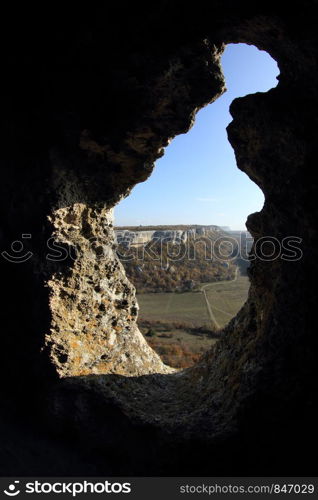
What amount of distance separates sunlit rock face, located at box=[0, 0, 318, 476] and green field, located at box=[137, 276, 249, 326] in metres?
18.3

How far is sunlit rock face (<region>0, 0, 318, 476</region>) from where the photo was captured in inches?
161

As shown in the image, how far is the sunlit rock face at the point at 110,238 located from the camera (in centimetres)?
410

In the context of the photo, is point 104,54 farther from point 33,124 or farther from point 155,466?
point 155,466

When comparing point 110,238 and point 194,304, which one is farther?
point 194,304

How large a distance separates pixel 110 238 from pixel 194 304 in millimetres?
23267

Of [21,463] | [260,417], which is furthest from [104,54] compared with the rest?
[21,463]

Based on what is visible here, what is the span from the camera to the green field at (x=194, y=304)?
983 inches

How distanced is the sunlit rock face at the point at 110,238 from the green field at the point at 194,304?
18271 millimetres

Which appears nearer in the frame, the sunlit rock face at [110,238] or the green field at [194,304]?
the sunlit rock face at [110,238]

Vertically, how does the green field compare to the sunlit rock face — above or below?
below

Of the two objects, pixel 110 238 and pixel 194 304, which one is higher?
pixel 110 238

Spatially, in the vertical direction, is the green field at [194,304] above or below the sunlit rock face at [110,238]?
below

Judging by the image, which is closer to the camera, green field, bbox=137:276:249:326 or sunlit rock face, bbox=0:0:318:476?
sunlit rock face, bbox=0:0:318:476

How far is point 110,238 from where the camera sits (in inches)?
248
